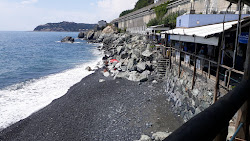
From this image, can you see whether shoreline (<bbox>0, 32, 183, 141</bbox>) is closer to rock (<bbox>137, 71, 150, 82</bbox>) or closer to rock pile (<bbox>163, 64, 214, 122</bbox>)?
rock pile (<bbox>163, 64, 214, 122</bbox>)

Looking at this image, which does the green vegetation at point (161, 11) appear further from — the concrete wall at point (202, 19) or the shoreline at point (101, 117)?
the shoreline at point (101, 117)

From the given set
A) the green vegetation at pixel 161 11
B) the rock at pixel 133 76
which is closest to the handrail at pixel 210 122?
the rock at pixel 133 76

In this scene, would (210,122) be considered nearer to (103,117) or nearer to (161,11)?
(103,117)

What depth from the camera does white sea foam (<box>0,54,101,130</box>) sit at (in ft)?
48.4

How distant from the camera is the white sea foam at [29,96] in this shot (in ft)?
48.4

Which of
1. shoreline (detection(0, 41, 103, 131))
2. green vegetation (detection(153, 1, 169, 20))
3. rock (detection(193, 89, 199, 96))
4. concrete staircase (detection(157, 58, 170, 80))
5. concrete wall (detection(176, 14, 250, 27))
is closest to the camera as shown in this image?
rock (detection(193, 89, 199, 96))

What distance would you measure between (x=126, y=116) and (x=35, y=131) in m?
6.04

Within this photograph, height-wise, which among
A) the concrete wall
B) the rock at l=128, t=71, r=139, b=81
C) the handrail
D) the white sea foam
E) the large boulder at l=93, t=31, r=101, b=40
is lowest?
the white sea foam

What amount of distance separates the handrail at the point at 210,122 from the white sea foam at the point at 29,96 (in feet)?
50.3

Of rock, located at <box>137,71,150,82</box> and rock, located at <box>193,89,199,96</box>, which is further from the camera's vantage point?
rock, located at <box>137,71,150,82</box>

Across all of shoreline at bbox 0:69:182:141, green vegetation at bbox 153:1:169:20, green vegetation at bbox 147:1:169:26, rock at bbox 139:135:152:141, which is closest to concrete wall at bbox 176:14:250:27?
shoreline at bbox 0:69:182:141

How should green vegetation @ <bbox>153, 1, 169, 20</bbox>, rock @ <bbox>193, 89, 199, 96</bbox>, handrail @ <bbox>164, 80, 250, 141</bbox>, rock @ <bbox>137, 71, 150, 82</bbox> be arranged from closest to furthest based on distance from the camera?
1. handrail @ <bbox>164, 80, 250, 141</bbox>
2. rock @ <bbox>193, 89, 199, 96</bbox>
3. rock @ <bbox>137, 71, 150, 82</bbox>
4. green vegetation @ <bbox>153, 1, 169, 20</bbox>

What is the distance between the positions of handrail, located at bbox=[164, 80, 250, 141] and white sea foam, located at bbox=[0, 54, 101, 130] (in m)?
15.3

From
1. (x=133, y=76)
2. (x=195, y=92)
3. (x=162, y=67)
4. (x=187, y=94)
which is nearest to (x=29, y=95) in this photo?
(x=133, y=76)
